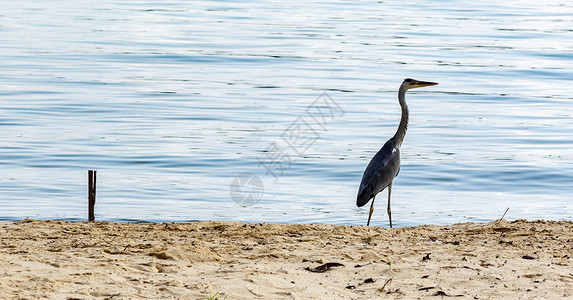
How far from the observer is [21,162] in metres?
14.7

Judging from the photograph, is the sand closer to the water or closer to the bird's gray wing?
the bird's gray wing

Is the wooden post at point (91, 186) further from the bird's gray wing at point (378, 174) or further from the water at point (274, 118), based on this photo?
the bird's gray wing at point (378, 174)

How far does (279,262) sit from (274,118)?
39.3 feet

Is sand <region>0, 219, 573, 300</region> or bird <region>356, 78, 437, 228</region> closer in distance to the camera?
A: sand <region>0, 219, 573, 300</region>

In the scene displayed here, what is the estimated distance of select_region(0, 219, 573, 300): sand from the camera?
20.6 feet

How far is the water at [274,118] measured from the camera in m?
12.8

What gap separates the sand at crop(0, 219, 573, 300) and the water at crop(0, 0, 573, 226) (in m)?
2.93

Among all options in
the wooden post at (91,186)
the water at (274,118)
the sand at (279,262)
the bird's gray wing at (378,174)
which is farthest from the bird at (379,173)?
the wooden post at (91,186)

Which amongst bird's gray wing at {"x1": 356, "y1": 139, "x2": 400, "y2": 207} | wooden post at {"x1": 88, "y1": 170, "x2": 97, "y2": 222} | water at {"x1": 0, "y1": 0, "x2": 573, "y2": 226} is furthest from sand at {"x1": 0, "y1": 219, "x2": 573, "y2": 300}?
water at {"x1": 0, "y1": 0, "x2": 573, "y2": 226}

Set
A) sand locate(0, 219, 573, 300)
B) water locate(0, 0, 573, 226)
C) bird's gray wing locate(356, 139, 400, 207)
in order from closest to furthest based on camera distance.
A: 1. sand locate(0, 219, 573, 300)
2. bird's gray wing locate(356, 139, 400, 207)
3. water locate(0, 0, 573, 226)

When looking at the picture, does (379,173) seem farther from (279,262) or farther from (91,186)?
(279,262)

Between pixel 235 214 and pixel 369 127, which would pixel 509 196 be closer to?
pixel 235 214

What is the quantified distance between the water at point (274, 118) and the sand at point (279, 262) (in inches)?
115

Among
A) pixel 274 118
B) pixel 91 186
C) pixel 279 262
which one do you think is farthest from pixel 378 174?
pixel 274 118
